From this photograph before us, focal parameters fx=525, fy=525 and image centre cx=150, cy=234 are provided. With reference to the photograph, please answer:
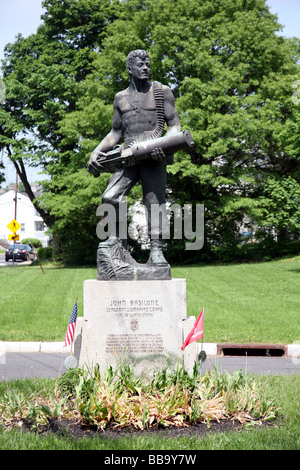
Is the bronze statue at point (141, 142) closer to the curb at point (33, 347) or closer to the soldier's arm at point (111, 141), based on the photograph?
the soldier's arm at point (111, 141)

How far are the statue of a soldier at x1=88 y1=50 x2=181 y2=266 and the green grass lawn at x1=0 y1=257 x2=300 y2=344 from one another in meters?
3.52

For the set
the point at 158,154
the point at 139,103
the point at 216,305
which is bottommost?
the point at 216,305

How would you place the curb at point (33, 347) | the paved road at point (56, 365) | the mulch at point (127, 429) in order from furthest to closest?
the curb at point (33, 347)
the paved road at point (56, 365)
the mulch at point (127, 429)

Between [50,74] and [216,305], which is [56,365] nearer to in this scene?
[216,305]

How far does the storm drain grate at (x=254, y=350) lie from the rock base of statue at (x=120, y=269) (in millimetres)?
3072

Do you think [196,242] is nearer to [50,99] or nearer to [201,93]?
[201,93]

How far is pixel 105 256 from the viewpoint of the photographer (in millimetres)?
6180

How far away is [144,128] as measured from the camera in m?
6.34

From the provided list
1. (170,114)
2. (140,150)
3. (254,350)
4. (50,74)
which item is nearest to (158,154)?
(140,150)

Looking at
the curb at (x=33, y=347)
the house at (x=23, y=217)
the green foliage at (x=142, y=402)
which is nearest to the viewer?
the green foliage at (x=142, y=402)

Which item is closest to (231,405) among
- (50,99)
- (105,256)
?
(105,256)

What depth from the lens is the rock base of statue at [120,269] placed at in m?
6.08

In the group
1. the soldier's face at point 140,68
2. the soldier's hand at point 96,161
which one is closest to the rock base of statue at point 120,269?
the soldier's hand at point 96,161

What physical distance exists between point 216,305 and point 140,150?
269 inches
